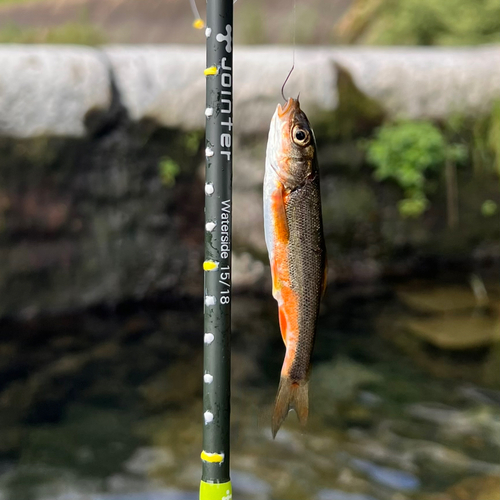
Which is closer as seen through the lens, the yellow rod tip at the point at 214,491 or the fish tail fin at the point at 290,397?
the fish tail fin at the point at 290,397

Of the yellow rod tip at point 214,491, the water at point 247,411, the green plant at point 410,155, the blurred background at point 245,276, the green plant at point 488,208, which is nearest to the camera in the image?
the yellow rod tip at point 214,491

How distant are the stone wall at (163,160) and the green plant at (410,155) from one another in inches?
5.8

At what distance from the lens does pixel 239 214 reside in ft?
Answer: 24.5

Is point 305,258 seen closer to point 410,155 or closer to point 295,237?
point 295,237

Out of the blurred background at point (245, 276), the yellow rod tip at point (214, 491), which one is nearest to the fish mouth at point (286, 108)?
the yellow rod tip at point (214, 491)

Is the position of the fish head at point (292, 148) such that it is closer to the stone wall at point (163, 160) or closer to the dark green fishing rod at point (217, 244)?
the dark green fishing rod at point (217, 244)

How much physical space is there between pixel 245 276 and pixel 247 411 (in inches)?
102

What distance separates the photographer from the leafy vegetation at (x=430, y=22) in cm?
1059

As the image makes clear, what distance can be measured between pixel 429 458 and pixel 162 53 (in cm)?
452

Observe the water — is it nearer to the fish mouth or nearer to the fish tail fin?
the fish tail fin

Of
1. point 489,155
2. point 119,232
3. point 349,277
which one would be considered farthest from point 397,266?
point 119,232

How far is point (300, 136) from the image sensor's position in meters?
2.09

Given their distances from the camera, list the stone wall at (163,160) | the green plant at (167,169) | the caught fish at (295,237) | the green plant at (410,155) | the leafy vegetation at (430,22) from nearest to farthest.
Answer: the caught fish at (295,237) < the stone wall at (163,160) < the green plant at (167,169) < the green plant at (410,155) < the leafy vegetation at (430,22)

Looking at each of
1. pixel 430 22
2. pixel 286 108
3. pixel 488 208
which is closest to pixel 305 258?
pixel 286 108
